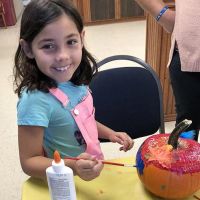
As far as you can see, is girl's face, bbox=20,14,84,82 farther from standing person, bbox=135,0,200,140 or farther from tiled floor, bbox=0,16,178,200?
tiled floor, bbox=0,16,178,200

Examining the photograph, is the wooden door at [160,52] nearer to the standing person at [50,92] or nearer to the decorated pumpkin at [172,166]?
the standing person at [50,92]

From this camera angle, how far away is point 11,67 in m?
3.56

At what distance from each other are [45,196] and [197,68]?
77 cm

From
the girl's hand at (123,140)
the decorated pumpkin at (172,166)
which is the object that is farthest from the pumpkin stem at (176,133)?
the girl's hand at (123,140)

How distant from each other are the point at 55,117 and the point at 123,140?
0.26 metres

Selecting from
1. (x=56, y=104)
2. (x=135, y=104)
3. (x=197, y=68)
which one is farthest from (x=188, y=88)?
(x=56, y=104)

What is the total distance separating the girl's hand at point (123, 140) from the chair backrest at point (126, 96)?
0.25 metres

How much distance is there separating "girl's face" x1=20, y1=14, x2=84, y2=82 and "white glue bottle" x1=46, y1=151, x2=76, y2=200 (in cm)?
30

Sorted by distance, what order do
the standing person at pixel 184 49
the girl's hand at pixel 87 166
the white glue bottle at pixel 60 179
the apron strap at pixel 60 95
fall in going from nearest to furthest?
the white glue bottle at pixel 60 179 < the girl's hand at pixel 87 166 < the apron strap at pixel 60 95 < the standing person at pixel 184 49

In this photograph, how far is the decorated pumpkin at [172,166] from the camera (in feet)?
2.39

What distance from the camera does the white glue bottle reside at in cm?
63

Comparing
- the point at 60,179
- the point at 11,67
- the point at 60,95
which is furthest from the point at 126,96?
the point at 11,67

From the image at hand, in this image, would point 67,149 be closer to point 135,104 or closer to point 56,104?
point 56,104

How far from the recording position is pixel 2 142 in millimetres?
2287
